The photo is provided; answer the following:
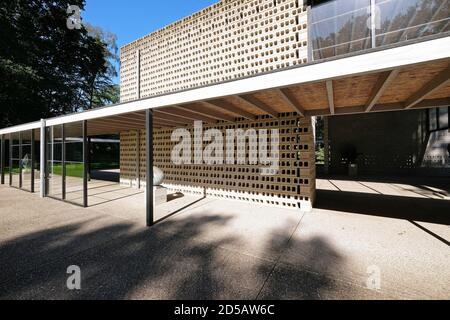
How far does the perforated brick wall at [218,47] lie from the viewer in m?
6.09

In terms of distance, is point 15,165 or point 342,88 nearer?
point 342,88

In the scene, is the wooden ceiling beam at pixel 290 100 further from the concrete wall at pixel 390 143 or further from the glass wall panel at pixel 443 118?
the glass wall panel at pixel 443 118

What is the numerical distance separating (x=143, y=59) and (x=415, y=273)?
1131cm

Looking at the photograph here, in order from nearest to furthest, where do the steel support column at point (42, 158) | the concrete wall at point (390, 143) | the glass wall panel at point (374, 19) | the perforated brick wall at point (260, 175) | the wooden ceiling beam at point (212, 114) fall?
1. the wooden ceiling beam at point (212, 114)
2. the perforated brick wall at point (260, 175)
3. the glass wall panel at point (374, 19)
4. the steel support column at point (42, 158)
5. the concrete wall at point (390, 143)

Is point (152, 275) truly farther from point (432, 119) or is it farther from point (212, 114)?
point (432, 119)

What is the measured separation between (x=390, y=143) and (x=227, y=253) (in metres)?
15.2

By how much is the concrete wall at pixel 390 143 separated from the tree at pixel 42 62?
2371 centimetres

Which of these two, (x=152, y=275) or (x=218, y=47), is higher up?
(x=218, y=47)

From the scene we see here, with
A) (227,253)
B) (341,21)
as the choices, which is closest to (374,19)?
(341,21)

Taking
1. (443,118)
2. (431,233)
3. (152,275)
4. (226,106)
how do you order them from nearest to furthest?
(152,275), (431,233), (226,106), (443,118)

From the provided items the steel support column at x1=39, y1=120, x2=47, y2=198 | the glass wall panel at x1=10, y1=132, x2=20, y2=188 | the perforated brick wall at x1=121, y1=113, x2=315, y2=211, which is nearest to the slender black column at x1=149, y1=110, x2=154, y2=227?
the perforated brick wall at x1=121, y1=113, x2=315, y2=211

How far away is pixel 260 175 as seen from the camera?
620 cm

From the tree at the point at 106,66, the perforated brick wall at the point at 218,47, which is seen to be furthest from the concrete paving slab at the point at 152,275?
the tree at the point at 106,66
